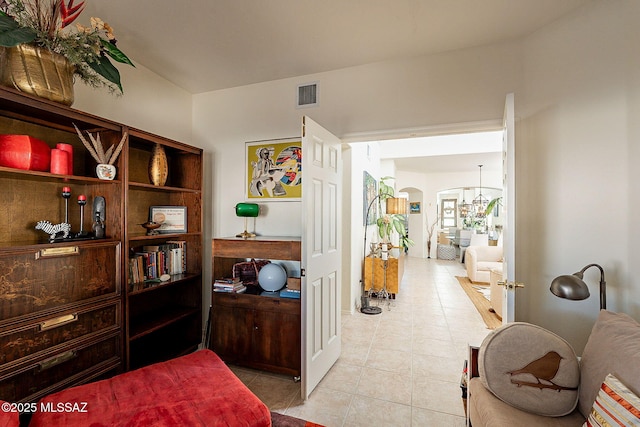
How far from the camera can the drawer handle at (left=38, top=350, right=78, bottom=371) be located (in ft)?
5.18

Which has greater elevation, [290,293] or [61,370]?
[290,293]

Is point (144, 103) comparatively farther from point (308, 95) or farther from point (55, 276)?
point (55, 276)

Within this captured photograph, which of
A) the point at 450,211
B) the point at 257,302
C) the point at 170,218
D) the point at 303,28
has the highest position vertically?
the point at 303,28

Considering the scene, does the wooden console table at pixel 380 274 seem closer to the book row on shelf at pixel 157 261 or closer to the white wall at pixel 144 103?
the book row on shelf at pixel 157 261

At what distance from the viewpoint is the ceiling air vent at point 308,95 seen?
2.79m

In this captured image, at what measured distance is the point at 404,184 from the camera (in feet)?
31.2

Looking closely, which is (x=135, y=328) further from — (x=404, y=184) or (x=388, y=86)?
(x=404, y=184)

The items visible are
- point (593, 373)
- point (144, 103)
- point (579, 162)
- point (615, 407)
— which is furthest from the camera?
point (144, 103)

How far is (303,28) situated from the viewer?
6.86ft

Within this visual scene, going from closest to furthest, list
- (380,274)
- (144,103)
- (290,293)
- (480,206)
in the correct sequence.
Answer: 1. (290,293)
2. (144,103)
3. (380,274)
4. (480,206)

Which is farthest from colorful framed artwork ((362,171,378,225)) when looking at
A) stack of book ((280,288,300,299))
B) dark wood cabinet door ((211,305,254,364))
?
dark wood cabinet door ((211,305,254,364))

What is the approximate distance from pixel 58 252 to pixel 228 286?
3.98ft

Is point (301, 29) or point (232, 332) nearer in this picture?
point (301, 29)

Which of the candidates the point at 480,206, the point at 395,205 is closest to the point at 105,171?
the point at 395,205
